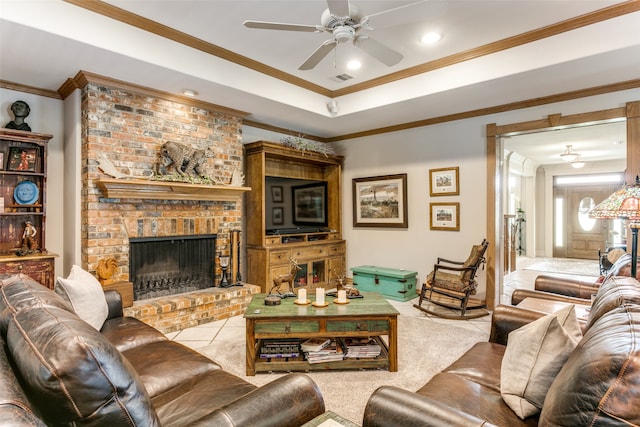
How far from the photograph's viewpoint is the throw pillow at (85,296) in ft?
7.16

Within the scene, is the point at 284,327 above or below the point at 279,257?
below

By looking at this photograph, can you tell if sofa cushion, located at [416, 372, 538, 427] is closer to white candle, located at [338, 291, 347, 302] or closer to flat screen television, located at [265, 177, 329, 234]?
white candle, located at [338, 291, 347, 302]

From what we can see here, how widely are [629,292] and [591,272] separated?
7.53 m

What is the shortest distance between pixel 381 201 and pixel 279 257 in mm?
1913

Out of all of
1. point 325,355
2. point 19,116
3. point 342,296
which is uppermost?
point 19,116

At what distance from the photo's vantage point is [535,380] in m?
1.35

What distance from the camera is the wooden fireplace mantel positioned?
11.3 ft

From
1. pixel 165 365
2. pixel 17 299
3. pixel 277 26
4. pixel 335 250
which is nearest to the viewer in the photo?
pixel 17 299

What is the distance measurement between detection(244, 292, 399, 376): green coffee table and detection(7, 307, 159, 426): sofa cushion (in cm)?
163

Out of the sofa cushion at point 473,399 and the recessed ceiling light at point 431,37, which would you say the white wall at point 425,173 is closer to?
the recessed ceiling light at point 431,37

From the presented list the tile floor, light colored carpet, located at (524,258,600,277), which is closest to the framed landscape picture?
the tile floor

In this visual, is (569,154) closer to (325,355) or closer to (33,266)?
(325,355)

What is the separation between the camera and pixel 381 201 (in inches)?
223

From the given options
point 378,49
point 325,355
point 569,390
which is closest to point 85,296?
point 325,355
